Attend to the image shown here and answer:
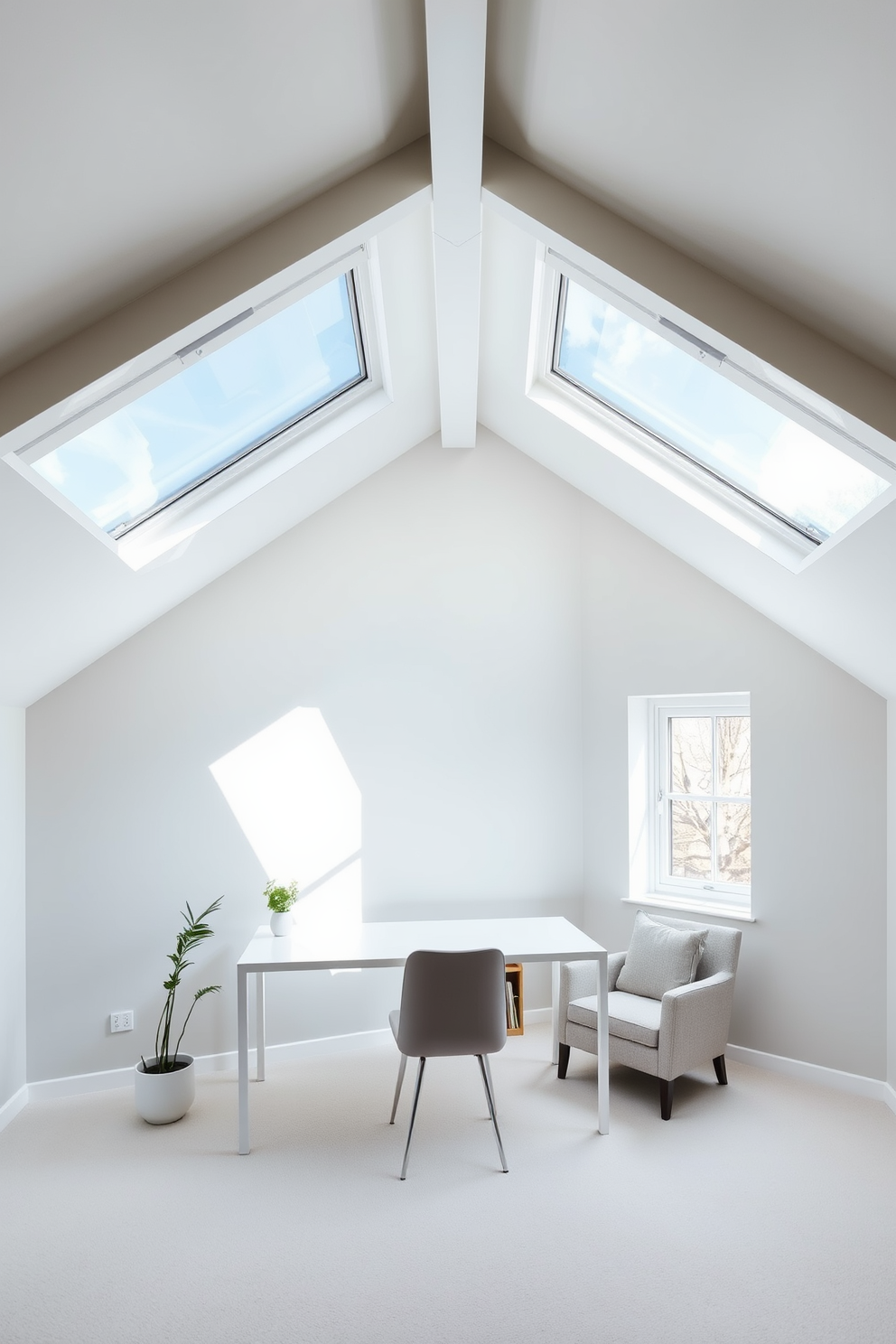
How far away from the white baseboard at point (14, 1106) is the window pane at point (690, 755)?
3.41 metres

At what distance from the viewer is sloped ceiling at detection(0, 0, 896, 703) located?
1642 mm

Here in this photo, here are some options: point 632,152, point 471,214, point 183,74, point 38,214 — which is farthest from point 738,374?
point 38,214

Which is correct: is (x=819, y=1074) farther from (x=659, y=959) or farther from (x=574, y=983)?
(x=574, y=983)

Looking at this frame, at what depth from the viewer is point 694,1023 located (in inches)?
148

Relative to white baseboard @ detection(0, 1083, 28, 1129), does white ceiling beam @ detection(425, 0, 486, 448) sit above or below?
above

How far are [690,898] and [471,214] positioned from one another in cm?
348

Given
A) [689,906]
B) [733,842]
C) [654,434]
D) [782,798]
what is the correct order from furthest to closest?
[733,842]
[689,906]
[782,798]
[654,434]

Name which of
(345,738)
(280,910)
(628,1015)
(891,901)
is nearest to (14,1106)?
(280,910)

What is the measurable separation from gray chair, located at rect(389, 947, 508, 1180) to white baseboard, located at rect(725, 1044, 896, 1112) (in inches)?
60.6

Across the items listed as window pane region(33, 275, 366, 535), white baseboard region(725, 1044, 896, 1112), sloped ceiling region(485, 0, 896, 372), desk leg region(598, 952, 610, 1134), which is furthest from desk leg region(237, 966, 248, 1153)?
sloped ceiling region(485, 0, 896, 372)

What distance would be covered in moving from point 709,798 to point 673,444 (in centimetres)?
196

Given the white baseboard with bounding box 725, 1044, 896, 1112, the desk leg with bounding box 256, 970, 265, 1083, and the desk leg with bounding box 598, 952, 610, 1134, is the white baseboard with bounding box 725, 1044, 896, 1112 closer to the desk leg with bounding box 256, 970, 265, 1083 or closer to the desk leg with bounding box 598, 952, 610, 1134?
the desk leg with bounding box 598, 952, 610, 1134

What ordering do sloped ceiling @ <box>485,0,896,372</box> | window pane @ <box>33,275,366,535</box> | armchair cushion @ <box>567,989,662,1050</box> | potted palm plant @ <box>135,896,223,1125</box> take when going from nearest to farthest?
sloped ceiling @ <box>485,0,896,372</box> < window pane @ <box>33,275,366,535</box> < potted palm plant @ <box>135,896,223,1125</box> < armchair cushion @ <box>567,989,662,1050</box>

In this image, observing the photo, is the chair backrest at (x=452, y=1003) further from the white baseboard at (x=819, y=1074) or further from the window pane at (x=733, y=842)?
the window pane at (x=733, y=842)
